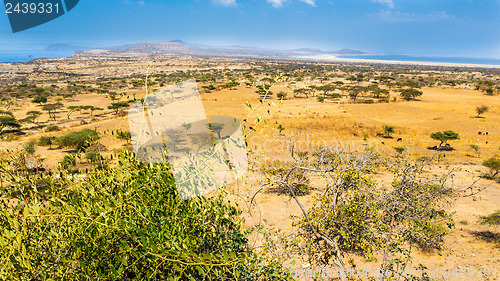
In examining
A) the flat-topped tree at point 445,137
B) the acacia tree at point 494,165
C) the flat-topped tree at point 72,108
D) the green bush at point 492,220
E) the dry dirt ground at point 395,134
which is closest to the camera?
the dry dirt ground at point 395,134

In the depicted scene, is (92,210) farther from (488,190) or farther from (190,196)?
(488,190)

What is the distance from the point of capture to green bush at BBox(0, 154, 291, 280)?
194cm

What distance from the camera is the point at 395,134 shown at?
26828 mm

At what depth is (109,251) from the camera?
6.89 ft

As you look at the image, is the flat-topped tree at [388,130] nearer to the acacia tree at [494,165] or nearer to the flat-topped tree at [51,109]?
the acacia tree at [494,165]

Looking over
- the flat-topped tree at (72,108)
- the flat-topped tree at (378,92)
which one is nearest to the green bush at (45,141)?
the flat-topped tree at (72,108)

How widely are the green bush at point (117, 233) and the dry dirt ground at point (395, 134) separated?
0.55 m

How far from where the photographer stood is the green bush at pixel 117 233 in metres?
1.94

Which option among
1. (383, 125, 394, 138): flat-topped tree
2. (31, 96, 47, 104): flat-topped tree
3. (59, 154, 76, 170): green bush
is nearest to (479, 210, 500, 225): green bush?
(59, 154, 76, 170): green bush

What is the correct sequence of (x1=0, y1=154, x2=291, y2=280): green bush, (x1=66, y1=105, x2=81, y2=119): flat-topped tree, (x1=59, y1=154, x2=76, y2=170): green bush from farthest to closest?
(x1=66, y1=105, x2=81, y2=119): flat-topped tree < (x1=59, y1=154, x2=76, y2=170): green bush < (x1=0, y1=154, x2=291, y2=280): green bush

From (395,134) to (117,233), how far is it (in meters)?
30.0

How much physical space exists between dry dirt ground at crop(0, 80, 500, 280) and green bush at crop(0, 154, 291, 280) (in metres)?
0.55

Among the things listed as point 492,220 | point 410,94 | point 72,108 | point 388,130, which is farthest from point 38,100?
point 410,94

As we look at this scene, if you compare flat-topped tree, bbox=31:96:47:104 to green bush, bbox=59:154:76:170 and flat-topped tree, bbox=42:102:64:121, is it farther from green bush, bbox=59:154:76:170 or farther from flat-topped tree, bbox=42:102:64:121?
green bush, bbox=59:154:76:170
